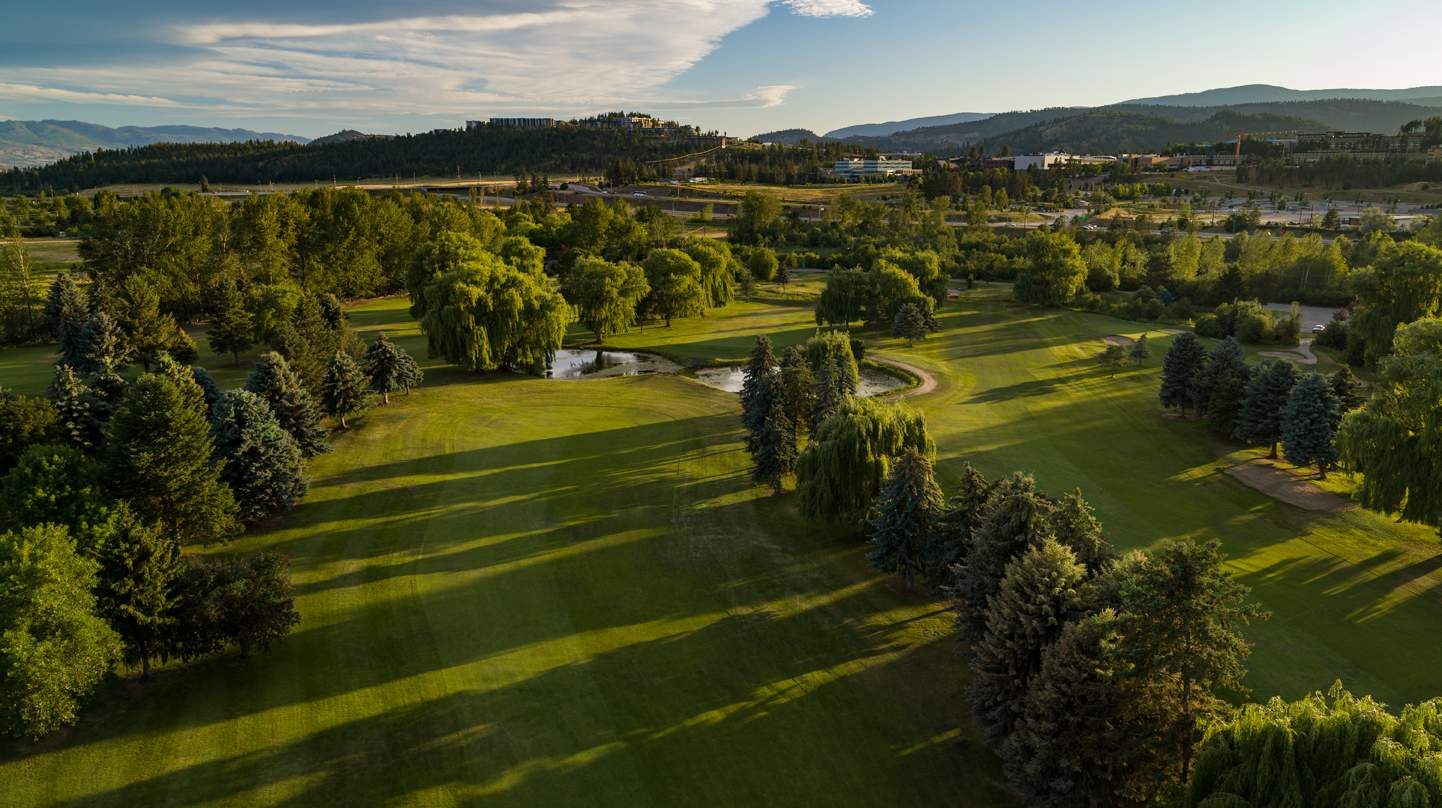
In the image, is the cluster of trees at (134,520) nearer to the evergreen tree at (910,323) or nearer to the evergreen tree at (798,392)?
the evergreen tree at (798,392)

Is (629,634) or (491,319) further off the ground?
(491,319)

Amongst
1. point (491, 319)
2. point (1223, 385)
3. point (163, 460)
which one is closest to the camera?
point (163, 460)

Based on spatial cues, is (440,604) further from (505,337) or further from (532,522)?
(505,337)

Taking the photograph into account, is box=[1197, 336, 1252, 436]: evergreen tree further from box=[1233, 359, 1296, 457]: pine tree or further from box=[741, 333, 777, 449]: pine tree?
box=[741, 333, 777, 449]: pine tree

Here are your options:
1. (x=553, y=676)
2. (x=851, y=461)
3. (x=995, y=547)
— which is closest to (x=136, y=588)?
(x=553, y=676)

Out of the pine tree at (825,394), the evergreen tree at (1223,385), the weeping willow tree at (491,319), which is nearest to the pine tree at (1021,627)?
the pine tree at (825,394)

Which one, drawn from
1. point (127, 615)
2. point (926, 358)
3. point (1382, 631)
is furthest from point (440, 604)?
point (926, 358)

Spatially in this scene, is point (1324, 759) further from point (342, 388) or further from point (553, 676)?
point (342, 388)
